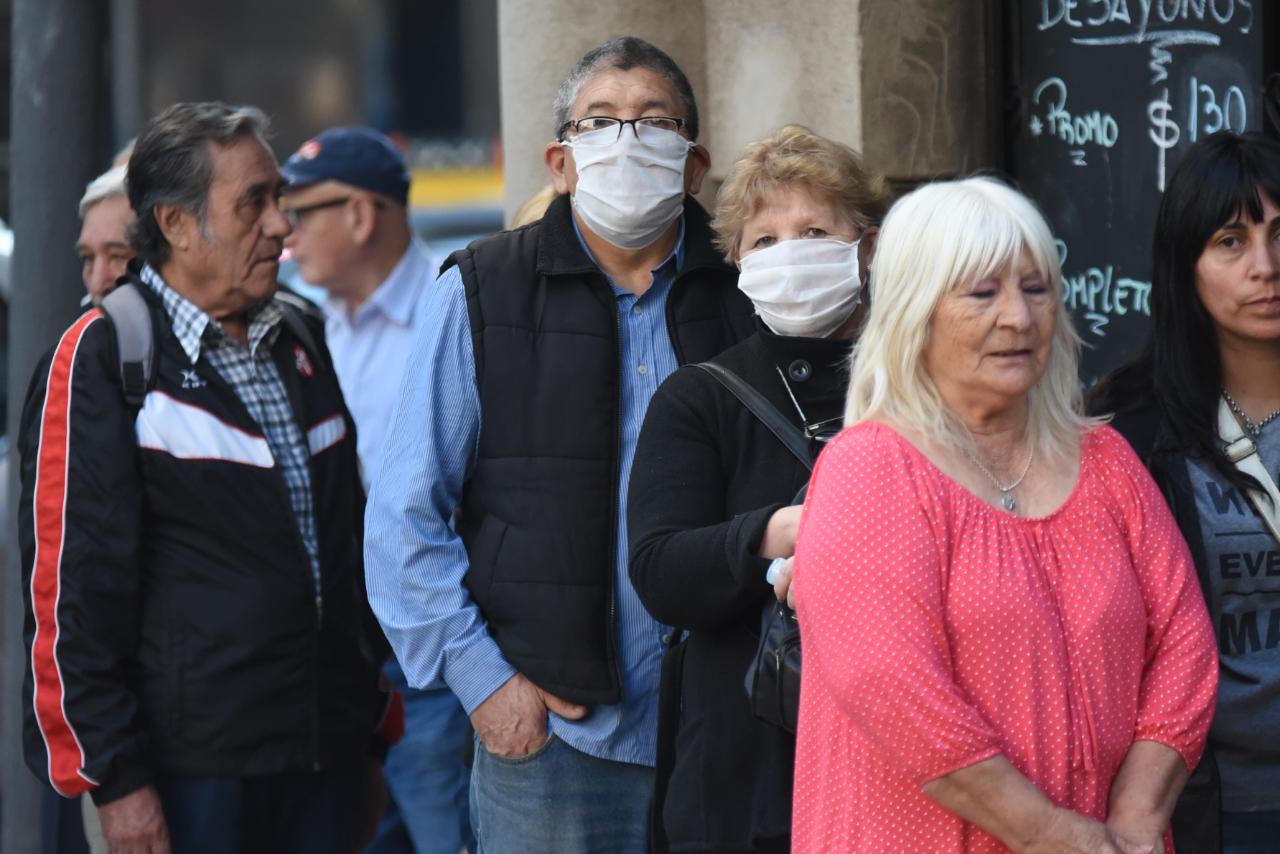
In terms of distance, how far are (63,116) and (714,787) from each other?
266 cm

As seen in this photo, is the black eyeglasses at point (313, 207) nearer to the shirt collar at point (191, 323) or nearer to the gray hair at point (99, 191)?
the gray hair at point (99, 191)

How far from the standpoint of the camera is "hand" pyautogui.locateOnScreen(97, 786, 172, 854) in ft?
12.1

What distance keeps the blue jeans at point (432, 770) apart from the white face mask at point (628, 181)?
200 centimetres

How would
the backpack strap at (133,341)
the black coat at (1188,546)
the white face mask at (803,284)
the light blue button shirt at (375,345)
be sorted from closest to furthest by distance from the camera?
1. the black coat at (1188,546)
2. the white face mask at (803,284)
3. the backpack strap at (133,341)
4. the light blue button shirt at (375,345)

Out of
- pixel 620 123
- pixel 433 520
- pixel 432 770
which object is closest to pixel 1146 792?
pixel 433 520

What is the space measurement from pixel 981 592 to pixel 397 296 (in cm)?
349

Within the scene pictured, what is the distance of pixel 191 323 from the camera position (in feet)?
13.0

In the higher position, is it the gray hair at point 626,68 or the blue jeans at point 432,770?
the gray hair at point 626,68

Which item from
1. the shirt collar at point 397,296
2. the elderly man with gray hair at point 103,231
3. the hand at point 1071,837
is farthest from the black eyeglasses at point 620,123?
the shirt collar at point 397,296

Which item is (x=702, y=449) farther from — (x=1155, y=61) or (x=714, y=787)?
(x=1155, y=61)

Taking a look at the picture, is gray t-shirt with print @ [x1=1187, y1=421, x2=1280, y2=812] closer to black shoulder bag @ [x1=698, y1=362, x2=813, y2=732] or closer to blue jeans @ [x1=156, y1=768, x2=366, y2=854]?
black shoulder bag @ [x1=698, y1=362, x2=813, y2=732]

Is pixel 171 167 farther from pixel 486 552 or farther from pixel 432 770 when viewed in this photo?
pixel 432 770

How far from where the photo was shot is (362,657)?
419 cm

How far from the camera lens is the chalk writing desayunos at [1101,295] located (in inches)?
174
